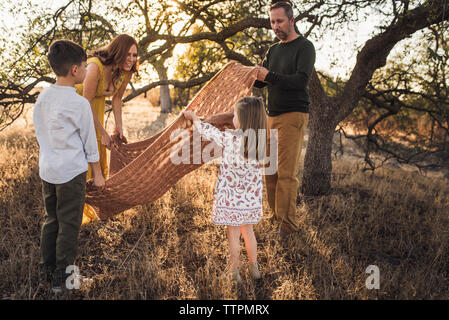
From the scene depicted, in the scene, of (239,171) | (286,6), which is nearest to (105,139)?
(239,171)

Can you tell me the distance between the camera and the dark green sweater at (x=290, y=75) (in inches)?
118

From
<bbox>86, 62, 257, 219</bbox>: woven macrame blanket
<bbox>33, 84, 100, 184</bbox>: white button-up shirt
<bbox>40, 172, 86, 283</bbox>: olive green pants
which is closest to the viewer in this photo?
<bbox>33, 84, 100, 184</bbox>: white button-up shirt

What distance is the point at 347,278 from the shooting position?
270cm

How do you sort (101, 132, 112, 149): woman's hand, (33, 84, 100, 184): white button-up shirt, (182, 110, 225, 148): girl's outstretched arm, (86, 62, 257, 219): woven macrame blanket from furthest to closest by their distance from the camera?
(101, 132, 112, 149): woman's hand, (86, 62, 257, 219): woven macrame blanket, (182, 110, 225, 148): girl's outstretched arm, (33, 84, 100, 184): white button-up shirt

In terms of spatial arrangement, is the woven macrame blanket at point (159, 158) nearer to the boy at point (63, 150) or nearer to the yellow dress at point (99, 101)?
the yellow dress at point (99, 101)

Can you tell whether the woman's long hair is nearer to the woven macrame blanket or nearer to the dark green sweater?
the woven macrame blanket

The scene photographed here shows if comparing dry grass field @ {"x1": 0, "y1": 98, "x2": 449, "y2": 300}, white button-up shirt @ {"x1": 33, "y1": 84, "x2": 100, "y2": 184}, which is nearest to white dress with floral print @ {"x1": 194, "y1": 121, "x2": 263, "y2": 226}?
dry grass field @ {"x1": 0, "y1": 98, "x2": 449, "y2": 300}

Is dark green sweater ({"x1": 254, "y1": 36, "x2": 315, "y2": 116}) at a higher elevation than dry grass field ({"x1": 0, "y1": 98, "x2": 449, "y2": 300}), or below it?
higher

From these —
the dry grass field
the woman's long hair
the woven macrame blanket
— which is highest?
the woman's long hair

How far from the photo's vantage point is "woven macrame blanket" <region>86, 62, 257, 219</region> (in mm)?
2641

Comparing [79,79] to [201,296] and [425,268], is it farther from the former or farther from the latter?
[425,268]

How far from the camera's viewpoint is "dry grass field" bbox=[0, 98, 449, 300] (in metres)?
2.50

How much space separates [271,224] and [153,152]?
1639 mm

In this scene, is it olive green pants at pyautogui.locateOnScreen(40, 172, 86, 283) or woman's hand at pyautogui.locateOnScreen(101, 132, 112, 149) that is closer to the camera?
olive green pants at pyautogui.locateOnScreen(40, 172, 86, 283)
